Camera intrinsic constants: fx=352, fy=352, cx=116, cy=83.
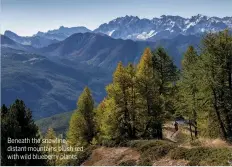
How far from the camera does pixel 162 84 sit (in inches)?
2162

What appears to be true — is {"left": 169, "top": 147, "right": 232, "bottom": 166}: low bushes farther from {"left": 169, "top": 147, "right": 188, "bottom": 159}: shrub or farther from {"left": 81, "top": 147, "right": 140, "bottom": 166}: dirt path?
{"left": 81, "top": 147, "right": 140, "bottom": 166}: dirt path

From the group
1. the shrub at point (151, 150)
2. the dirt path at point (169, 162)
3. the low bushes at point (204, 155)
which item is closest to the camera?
the low bushes at point (204, 155)

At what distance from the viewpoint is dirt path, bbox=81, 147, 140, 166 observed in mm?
36375

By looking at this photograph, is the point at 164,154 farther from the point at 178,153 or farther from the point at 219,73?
the point at 219,73

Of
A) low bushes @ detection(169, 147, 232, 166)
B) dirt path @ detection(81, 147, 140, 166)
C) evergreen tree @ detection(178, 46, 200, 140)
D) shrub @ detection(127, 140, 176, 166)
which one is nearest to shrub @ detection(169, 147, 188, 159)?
low bushes @ detection(169, 147, 232, 166)

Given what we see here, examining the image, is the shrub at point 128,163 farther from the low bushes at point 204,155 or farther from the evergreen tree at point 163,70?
the evergreen tree at point 163,70

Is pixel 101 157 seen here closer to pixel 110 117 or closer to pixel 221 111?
pixel 110 117

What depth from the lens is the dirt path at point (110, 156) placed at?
3638cm

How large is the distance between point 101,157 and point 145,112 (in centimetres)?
1158

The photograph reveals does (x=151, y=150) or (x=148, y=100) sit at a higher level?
(x=148, y=100)

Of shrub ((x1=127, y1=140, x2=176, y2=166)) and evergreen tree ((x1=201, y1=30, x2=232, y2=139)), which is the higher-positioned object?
evergreen tree ((x1=201, y1=30, x2=232, y2=139))

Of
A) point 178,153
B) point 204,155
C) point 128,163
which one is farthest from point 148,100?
point 204,155

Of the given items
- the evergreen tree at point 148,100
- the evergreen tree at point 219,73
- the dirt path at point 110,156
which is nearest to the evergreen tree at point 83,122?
the evergreen tree at point 148,100

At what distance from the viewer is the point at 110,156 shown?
39250 millimetres
